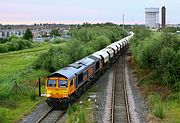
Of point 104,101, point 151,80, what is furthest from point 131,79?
point 104,101

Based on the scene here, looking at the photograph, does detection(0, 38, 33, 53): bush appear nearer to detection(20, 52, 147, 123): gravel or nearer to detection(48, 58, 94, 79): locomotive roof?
detection(20, 52, 147, 123): gravel

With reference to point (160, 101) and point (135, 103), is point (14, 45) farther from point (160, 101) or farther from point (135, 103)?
point (160, 101)

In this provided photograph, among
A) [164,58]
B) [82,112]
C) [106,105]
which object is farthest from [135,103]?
[82,112]

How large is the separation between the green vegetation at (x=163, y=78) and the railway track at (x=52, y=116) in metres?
6.30

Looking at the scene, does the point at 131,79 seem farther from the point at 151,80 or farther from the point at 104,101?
the point at 104,101

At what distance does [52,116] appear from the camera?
22.7 m

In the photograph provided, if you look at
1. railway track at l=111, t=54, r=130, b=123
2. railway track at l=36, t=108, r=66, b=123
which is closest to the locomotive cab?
railway track at l=36, t=108, r=66, b=123

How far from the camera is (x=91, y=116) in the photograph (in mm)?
22297

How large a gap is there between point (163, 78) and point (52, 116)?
41.5ft

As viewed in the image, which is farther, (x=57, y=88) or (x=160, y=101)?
(x=160, y=101)

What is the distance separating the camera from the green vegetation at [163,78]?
23.3m

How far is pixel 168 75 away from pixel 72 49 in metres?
16.9

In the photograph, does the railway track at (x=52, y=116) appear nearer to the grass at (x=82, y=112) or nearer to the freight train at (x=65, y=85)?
the freight train at (x=65, y=85)

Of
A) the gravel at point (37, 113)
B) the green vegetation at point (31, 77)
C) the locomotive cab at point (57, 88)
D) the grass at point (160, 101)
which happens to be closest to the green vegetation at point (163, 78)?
the grass at point (160, 101)
